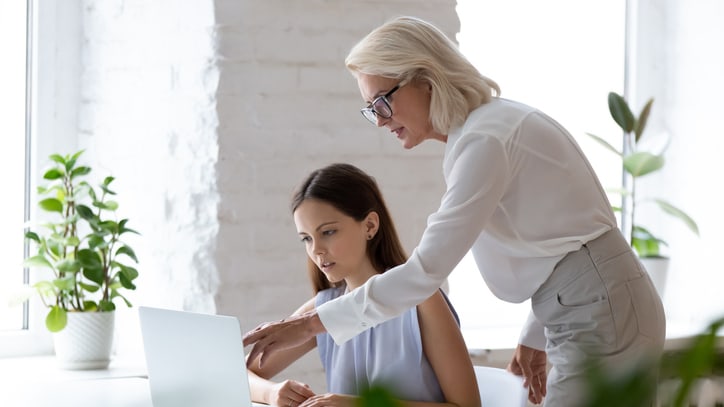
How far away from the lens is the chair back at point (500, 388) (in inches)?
66.6

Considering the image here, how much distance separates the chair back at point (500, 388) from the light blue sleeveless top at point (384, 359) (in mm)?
81

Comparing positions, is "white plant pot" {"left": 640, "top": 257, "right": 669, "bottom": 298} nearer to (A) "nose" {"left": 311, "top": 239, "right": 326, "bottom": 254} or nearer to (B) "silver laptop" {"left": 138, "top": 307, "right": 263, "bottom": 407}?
(A) "nose" {"left": 311, "top": 239, "right": 326, "bottom": 254}

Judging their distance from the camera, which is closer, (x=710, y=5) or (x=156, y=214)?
(x=156, y=214)

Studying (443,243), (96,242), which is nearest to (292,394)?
(443,243)

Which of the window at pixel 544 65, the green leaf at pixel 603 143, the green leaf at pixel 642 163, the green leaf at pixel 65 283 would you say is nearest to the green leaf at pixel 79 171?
the green leaf at pixel 65 283

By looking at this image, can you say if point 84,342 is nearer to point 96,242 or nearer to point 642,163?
point 96,242

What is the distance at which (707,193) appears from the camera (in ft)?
11.1

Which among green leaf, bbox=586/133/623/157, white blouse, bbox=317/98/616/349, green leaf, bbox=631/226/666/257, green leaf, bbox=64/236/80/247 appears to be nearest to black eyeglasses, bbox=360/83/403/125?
white blouse, bbox=317/98/616/349

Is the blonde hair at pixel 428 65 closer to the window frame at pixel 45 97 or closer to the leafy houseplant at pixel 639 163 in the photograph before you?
the window frame at pixel 45 97

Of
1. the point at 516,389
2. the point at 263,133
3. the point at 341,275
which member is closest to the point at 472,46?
the point at 263,133

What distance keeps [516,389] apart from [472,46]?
68.9 inches

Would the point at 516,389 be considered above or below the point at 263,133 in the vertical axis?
below

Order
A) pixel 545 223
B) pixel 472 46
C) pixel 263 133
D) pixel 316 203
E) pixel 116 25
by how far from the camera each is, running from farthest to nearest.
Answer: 1. pixel 472 46
2. pixel 116 25
3. pixel 263 133
4. pixel 316 203
5. pixel 545 223

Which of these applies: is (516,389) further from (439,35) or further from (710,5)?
(710,5)
